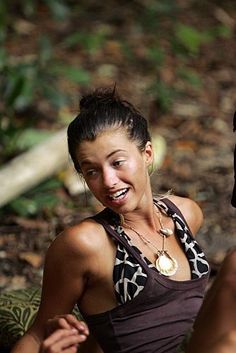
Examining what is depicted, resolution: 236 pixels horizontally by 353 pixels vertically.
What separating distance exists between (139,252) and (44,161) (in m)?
2.25

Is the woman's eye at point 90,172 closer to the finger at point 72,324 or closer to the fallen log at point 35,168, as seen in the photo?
the finger at point 72,324

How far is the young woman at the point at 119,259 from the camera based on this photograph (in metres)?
2.85

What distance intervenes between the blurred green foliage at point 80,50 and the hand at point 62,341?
124 inches

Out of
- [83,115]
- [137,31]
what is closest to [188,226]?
[83,115]

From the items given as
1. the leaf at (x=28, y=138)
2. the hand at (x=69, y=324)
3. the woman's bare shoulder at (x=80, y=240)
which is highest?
the hand at (x=69, y=324)

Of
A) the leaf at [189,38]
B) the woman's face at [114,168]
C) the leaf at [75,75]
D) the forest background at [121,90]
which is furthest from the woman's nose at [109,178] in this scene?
the leaf at [189,38]

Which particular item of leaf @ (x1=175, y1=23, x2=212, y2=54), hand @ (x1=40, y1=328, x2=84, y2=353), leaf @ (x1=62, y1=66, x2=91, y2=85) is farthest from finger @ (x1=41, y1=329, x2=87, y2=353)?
leaf @ (x1=175, y1=23, x2=212, y2=54)

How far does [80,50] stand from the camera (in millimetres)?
7410

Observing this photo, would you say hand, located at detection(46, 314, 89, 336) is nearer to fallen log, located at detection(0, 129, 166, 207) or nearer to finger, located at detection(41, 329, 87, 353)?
finger, located at detection(41, 329, 87, 353)

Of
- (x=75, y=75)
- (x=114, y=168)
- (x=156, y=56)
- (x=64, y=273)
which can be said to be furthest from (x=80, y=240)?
(x=156, y=56)

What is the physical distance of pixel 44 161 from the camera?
16.8ft

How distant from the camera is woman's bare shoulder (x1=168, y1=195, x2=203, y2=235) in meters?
3.26

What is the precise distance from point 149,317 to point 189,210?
495 millimetres

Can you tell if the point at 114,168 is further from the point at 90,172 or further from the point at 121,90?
the point at 121,90
